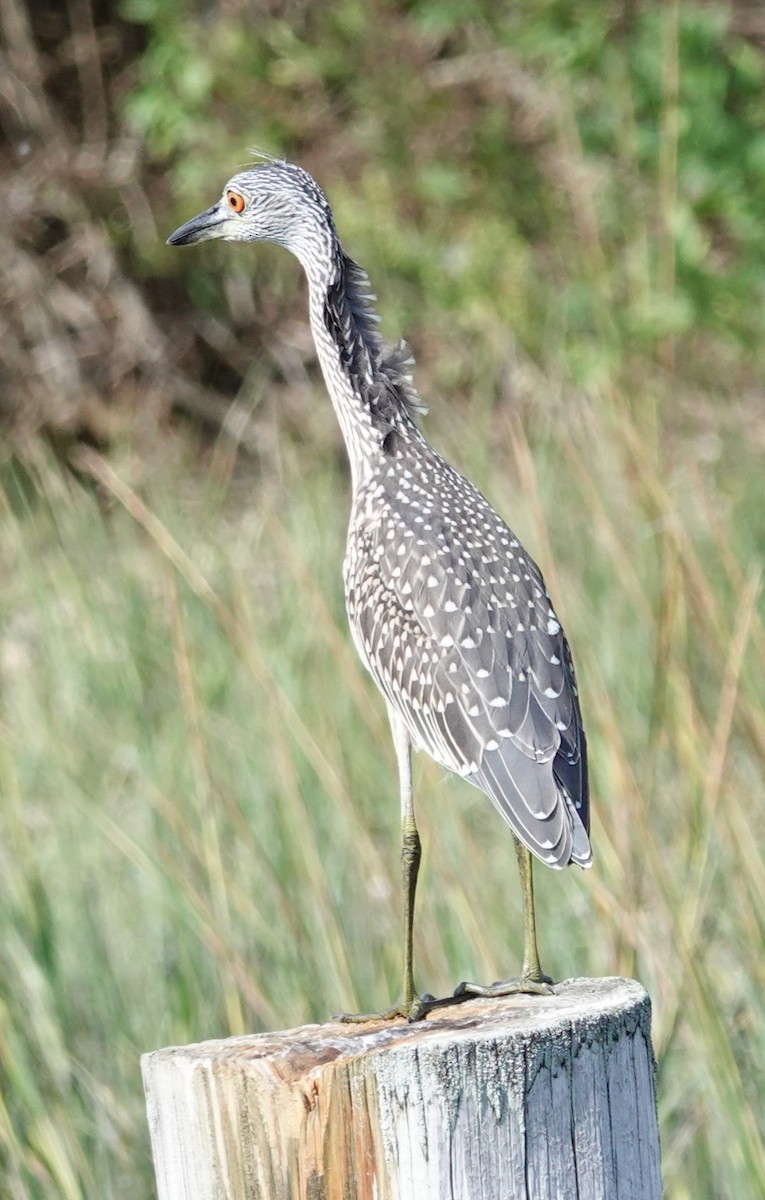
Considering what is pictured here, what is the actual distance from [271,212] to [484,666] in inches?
39.3

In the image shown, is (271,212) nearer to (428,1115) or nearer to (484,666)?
(484,666)

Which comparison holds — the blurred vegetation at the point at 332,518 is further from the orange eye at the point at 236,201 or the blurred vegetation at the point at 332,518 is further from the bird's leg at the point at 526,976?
the orange eye at the point at 236,201

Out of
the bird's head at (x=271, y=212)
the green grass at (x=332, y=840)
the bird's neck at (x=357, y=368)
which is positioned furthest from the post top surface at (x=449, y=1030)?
the bird's head at (x=271, y=212)

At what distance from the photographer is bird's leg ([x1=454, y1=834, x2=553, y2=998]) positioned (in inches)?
93.6

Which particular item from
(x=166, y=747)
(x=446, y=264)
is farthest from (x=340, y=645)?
(x=446, y=264)

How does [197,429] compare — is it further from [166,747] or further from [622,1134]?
[622,1134]

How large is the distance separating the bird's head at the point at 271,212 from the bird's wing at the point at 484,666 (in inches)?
22.6

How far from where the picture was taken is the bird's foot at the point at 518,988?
7.66 ft

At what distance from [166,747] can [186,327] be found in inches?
218

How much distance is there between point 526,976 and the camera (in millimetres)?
2480

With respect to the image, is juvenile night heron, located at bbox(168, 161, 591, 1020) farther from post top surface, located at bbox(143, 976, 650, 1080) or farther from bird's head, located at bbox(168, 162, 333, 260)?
post top surface, located at bbox(143, 976, 650, 1080)

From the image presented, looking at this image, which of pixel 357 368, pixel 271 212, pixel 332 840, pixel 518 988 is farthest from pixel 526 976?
pixel 332 840

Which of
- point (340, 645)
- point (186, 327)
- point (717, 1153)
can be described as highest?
point (186, 327)

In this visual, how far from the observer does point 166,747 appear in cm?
487
